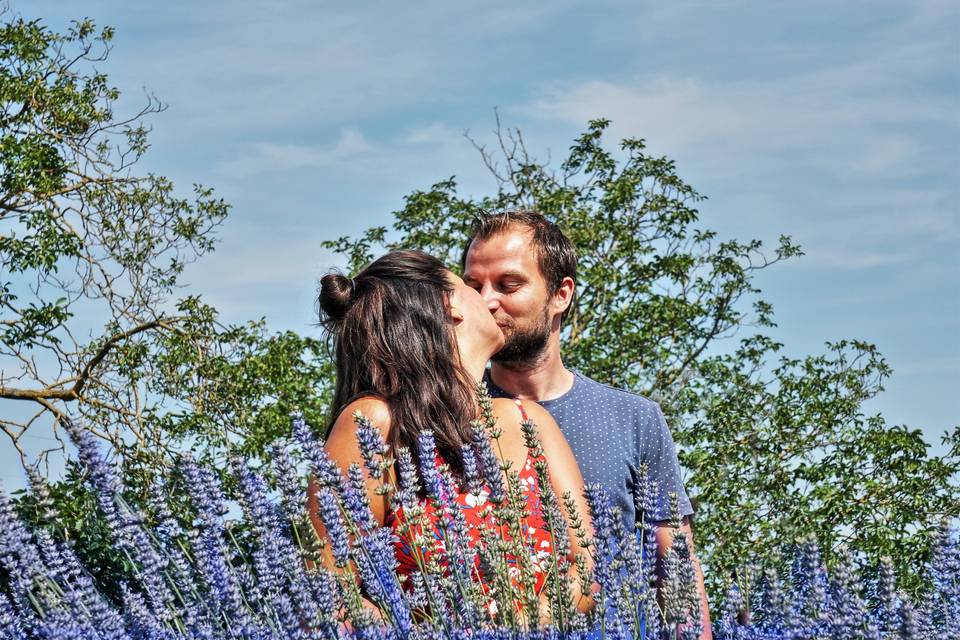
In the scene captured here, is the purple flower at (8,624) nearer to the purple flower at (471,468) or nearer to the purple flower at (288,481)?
the purple flower at (288,481)

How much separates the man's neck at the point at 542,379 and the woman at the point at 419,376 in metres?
0.90

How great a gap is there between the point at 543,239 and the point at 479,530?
2047 mm

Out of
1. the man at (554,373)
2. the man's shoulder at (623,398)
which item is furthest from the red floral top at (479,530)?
the man's shoulder at (623,398)

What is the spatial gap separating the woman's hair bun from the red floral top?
1.72ft

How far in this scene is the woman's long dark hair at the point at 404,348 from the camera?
2.47m

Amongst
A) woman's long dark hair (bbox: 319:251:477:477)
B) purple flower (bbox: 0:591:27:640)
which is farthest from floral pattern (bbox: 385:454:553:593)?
purple flower (bbox: 0:591:27:640)

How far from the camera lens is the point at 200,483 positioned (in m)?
2.35

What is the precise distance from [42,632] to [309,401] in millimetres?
5025

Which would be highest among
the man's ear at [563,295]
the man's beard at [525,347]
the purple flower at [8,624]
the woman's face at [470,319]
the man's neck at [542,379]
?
the man's ear at [563,295]

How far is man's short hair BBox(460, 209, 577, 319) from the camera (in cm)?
413

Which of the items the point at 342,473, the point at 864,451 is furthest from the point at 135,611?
the point at 864,451

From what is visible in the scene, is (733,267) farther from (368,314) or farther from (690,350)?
(368,314)

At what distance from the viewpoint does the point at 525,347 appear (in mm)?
3828

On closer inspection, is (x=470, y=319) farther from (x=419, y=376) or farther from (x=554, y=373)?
(x=554, y=373)
